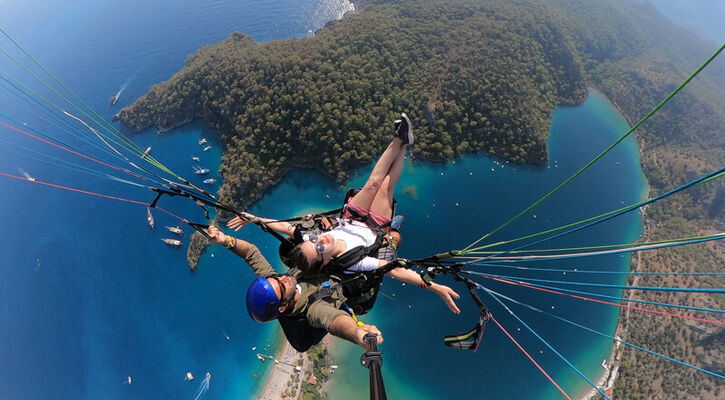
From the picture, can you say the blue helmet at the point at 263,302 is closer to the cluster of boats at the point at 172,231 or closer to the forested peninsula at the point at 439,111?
the forested peninsula at the point at 439,111

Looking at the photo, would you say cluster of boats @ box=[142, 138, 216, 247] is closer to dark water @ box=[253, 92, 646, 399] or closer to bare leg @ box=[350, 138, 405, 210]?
dark water @ box=[253, 92, 646, 399]

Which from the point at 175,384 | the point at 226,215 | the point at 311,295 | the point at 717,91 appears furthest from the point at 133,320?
the point at 717,91

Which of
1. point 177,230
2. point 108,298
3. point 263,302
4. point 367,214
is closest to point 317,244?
point 263,302

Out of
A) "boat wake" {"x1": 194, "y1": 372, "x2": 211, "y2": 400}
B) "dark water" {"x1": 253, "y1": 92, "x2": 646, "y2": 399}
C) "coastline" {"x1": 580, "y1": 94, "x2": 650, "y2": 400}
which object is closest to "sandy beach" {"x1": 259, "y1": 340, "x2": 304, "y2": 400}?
"dark water" {"x1": 253, "y1": 92, "x2": 646, "y2": 399}

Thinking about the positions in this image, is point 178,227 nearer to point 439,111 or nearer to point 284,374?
point 284,374

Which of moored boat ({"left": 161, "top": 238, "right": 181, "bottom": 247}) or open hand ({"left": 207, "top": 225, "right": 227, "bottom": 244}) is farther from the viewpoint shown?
moored boat ({"left": 161, "top": 238, "right": 181, "bottom": 247})

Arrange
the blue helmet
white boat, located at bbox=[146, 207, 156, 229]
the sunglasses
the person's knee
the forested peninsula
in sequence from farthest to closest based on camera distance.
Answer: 1. white boat, located at bbox=[146, 207, 156, 229]
2. the forested peninsula
3. the person's knee
4. the sunglasses
5. the blue helmet
